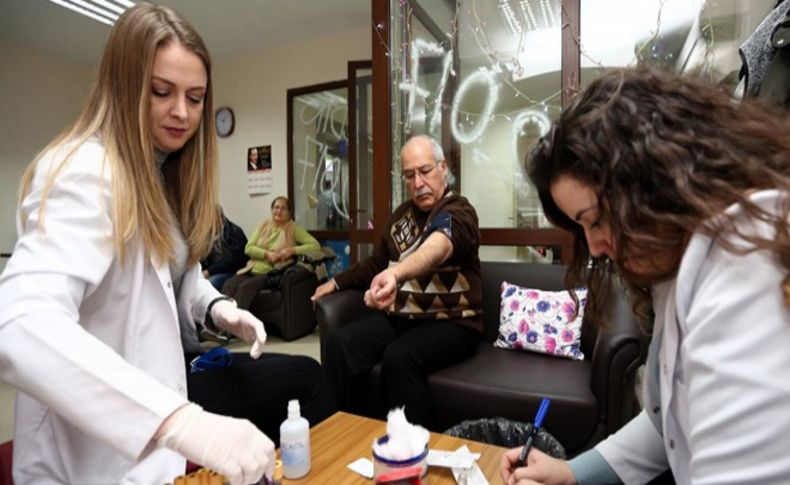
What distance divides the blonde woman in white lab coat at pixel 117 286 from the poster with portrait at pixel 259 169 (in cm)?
363

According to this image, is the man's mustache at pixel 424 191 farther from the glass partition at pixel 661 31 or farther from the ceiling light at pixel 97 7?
the ceiling light at pixel 97 7

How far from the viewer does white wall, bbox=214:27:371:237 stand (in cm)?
422

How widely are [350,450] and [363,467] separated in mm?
84

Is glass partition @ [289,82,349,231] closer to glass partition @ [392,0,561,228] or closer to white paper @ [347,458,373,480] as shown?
glass partition @ [392,0,561,228]

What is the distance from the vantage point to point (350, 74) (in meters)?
3.42

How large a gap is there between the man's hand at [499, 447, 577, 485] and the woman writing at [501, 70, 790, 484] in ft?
0.72

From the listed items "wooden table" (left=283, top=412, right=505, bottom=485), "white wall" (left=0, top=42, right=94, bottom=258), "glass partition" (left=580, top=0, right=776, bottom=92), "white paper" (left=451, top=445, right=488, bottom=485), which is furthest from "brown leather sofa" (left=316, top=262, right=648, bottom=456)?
"white wall" (left=0, top=42, right=94, bottom=258)

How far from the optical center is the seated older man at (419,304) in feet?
5.31

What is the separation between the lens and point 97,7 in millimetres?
3559

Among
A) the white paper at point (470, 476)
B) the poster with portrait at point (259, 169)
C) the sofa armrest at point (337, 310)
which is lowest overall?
the white paper at point (470, 476)

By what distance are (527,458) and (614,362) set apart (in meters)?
0.75

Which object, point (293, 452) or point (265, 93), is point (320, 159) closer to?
point (265, 93)

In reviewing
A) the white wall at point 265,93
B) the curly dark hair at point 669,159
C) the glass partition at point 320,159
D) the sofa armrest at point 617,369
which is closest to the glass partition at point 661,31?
the sofa armrest at point 617,369

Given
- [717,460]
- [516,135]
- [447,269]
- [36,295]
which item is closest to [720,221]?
[717,460]
